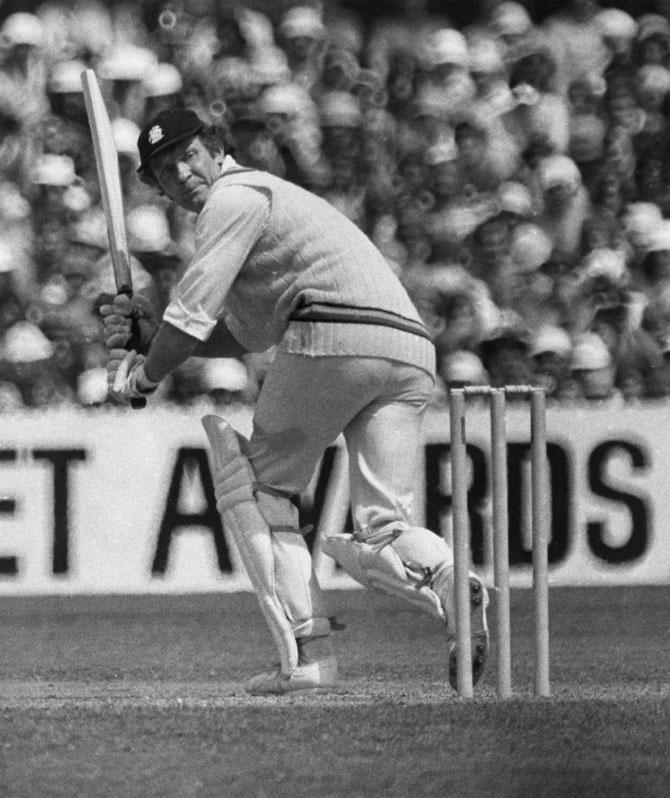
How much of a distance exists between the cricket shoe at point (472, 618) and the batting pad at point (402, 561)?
0.02m

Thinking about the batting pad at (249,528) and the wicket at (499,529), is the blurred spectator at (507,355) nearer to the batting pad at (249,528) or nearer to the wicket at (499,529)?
the batting pad at (249,528)

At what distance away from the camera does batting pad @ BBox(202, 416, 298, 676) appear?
5.93m

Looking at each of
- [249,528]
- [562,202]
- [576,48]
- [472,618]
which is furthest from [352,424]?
[576,48]

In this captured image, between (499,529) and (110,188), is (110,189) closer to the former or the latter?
(110,188)

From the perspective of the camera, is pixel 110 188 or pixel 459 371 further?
pixel 459 371

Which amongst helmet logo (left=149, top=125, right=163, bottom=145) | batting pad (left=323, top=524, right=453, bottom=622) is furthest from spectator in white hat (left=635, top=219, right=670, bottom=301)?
helmet logo (left=149, top=125, right=163, bottom=145)

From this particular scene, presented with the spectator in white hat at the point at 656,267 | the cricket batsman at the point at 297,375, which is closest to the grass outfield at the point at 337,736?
the cricket batsman at the point at 297,375

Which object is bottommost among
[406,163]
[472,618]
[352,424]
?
[472,618]

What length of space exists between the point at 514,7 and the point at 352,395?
531cm

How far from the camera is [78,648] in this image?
826cm

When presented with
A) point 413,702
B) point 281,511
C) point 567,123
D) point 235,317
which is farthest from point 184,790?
point 567,123

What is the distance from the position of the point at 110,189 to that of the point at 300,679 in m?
1.74

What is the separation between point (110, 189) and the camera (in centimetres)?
653

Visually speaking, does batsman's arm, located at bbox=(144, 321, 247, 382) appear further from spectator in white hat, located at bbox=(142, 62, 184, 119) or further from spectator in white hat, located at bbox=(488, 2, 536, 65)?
spectator in white hat, located at bbox=(488, 2, 536, 65)
